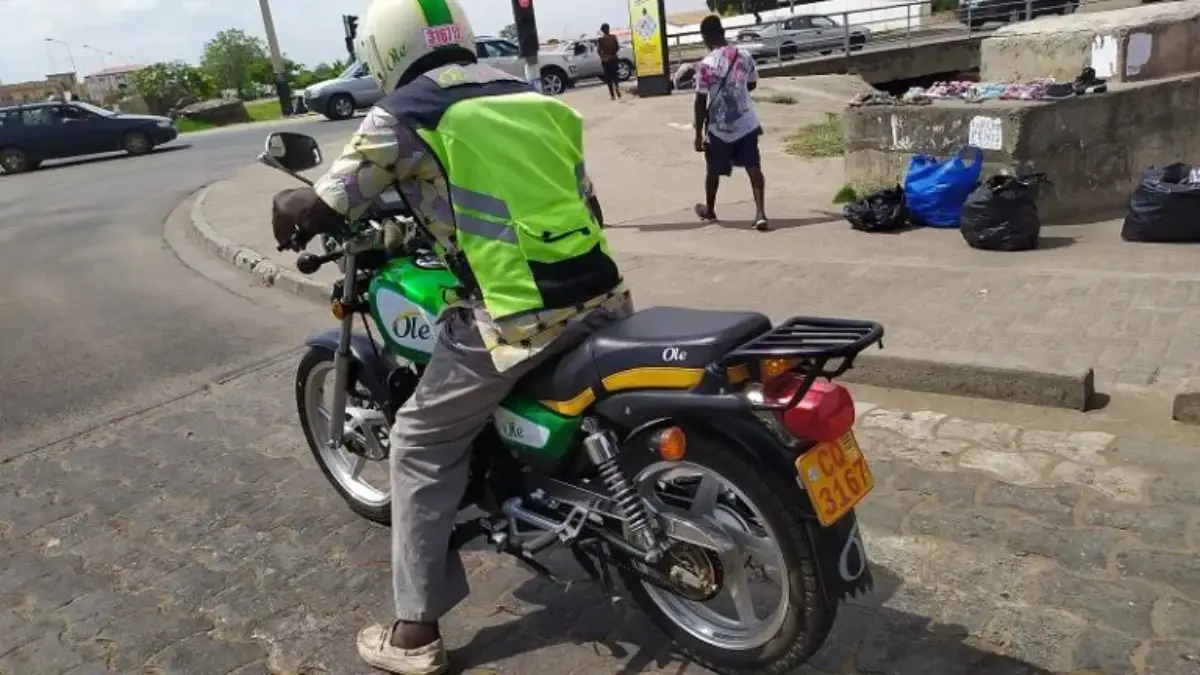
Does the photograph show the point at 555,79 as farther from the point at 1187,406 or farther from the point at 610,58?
the point at 1187,406

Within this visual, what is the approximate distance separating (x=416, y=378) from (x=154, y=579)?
1345mm

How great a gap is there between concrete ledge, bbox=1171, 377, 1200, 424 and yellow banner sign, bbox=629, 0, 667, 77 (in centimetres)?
1818

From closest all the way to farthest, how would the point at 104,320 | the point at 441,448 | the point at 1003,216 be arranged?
the point at 441,448
the point at 1003,216
the point at 104,320

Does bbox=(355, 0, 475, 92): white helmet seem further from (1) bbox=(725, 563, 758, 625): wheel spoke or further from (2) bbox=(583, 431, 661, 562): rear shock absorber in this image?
(1) bbox=(725, 563, 758, 625): wheel spoke

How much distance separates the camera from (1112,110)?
27.4 feet

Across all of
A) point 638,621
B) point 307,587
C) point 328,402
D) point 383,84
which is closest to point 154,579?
point 307,587

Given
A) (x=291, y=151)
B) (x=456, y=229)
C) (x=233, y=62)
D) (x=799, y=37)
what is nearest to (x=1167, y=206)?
(x=456, y=229)

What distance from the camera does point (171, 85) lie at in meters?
45.8

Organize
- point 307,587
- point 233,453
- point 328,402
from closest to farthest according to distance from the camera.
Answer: point 307,587, point 328,402, point 233,453

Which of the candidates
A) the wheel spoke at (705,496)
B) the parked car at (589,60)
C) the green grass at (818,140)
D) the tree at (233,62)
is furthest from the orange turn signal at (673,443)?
the tree at (233,62)

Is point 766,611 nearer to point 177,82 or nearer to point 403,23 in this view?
point 403,23

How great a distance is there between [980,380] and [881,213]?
3797 millimetres

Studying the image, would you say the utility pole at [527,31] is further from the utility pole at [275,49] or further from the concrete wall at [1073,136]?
the utility pole at [275,49]

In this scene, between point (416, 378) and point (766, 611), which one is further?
point (416, 378)
